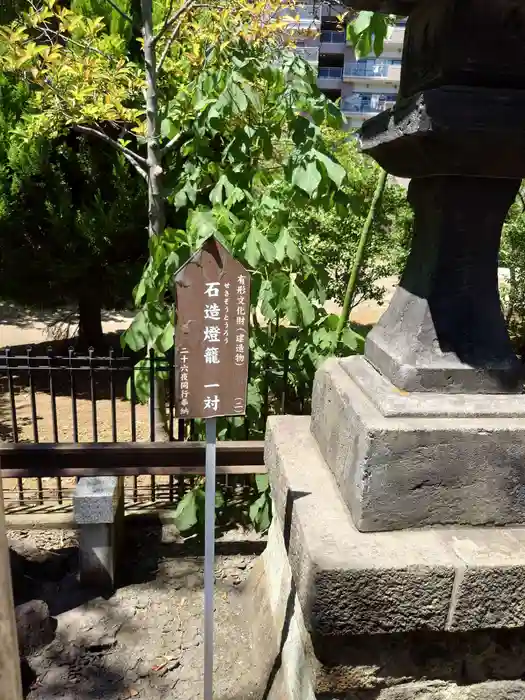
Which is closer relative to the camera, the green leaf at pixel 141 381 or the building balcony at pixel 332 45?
the green leaf at pixel 141 381

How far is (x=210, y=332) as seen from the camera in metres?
1.98

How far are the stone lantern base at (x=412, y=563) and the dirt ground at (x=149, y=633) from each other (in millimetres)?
854

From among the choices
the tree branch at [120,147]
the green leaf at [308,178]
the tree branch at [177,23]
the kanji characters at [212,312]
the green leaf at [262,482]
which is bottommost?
the green leaf at [262,482]

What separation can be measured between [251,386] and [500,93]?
2.45 metres

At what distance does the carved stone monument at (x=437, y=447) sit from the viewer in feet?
5.55

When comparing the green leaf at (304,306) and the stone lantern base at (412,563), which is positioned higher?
the green leaf at (304,306)

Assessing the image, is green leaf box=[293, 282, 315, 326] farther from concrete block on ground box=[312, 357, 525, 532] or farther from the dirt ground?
the dirt ground

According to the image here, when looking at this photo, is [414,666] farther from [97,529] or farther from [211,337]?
[97,529]

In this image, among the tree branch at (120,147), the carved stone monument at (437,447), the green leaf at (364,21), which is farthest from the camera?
the tree branch at (120,147)

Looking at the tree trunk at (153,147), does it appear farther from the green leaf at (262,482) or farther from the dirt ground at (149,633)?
the dirt ground at (149,633)

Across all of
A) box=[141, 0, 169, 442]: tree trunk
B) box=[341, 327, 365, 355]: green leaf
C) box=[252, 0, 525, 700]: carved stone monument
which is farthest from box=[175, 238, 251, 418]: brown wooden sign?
box=[141, 0, 169, 442]: tree trunk

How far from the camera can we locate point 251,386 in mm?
3736

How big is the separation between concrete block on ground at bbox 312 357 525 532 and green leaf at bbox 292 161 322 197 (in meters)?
1.30

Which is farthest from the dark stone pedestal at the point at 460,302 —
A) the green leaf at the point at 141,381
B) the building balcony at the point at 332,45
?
the building balcony at the point at 332,45
